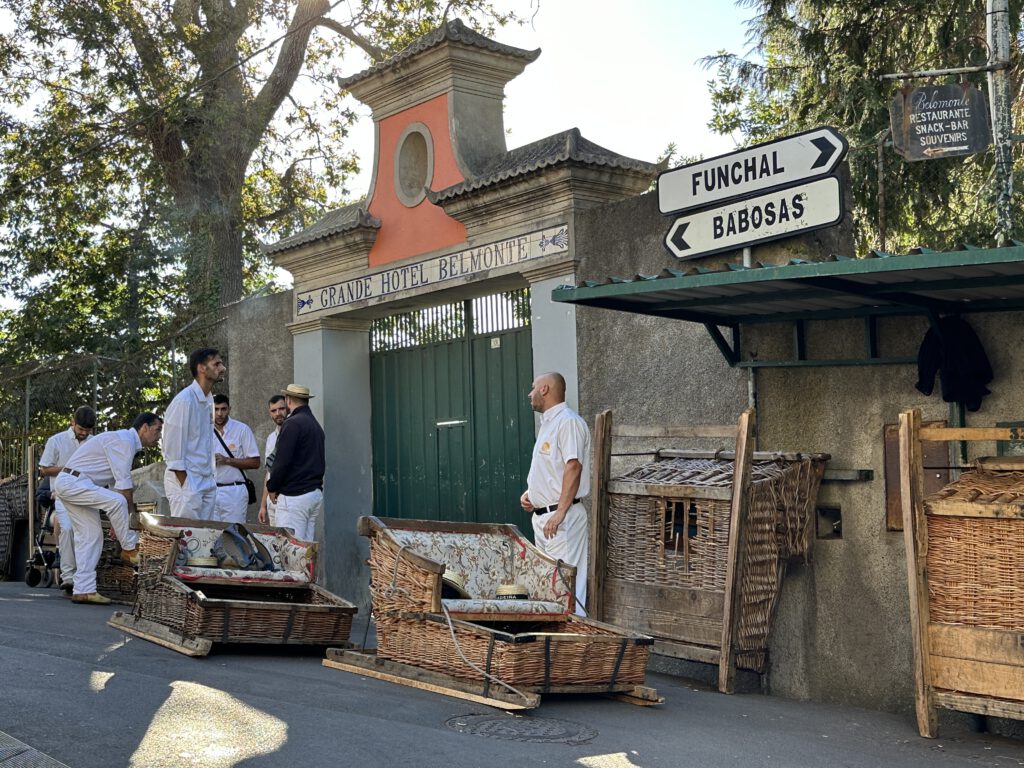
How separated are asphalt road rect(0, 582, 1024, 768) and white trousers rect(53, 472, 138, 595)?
3.04 m

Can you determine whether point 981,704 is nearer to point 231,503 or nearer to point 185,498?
point 185,498

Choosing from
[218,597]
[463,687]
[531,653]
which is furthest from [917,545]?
[218,597]

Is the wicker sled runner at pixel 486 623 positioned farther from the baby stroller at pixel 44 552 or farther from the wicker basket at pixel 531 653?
the baby stroller at pixel 44 552

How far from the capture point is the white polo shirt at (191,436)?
9.77 m

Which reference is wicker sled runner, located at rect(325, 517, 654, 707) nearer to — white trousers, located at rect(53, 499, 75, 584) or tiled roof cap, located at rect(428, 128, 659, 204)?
tiled roof cap, located at rect(428, 128, 659, 204)

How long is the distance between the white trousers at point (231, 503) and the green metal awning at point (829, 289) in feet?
16.1

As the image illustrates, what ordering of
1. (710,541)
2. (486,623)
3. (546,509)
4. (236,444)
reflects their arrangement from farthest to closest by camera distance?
(236,444)
(546,509)
(710,541)
(486,623)

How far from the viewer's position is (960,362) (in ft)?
23.7

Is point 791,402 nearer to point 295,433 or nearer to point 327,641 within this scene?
point 327,641

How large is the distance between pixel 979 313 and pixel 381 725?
4.12 metres

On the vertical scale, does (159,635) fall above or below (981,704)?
above

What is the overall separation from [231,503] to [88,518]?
4.04 feet

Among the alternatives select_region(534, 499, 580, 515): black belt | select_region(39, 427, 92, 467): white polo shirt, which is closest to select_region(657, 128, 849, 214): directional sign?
select_region(534, 499, 580, 515): black belt

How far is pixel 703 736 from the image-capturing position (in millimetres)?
6301
